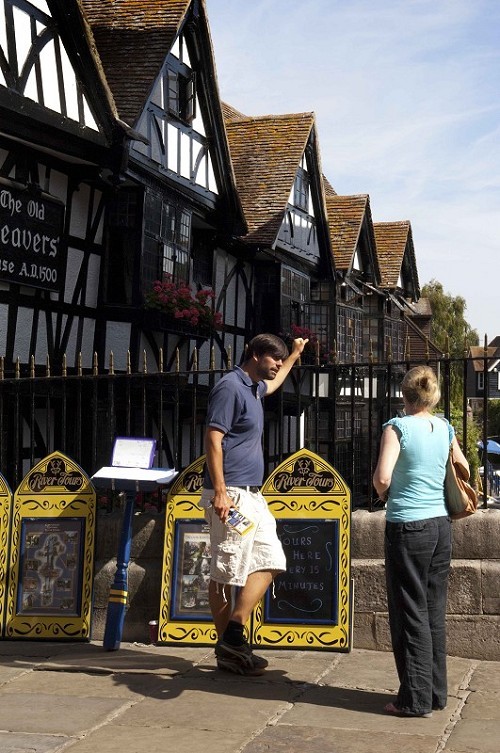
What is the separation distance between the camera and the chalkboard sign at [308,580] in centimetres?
747

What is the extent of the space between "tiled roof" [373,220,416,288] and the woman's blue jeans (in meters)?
28.5

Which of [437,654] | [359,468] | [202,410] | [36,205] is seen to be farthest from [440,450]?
[359,468]

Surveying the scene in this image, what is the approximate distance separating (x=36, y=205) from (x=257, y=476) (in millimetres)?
9013

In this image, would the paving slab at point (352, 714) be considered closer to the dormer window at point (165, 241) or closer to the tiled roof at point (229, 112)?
the dormer window at point (165, 241)

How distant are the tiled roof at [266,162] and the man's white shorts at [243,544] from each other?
628 inches

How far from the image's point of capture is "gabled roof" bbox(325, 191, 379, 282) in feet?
94.3

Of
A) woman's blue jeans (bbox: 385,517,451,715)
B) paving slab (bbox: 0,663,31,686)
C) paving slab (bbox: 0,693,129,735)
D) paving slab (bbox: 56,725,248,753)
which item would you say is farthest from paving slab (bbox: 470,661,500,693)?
paving slab (bbox: 0,663,31,686)

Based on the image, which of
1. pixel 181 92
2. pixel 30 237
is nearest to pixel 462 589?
pixel 30 237

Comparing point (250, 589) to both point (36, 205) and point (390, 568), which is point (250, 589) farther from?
point (36, 205)

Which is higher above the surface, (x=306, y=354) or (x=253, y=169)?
(x=253, y=169)

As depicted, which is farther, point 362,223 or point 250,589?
point 362,223

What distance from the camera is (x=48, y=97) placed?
47.6 ft

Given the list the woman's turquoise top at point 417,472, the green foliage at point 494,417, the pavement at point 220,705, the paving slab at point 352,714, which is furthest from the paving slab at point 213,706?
the green foliage at point 494,417

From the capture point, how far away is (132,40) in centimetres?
1767
